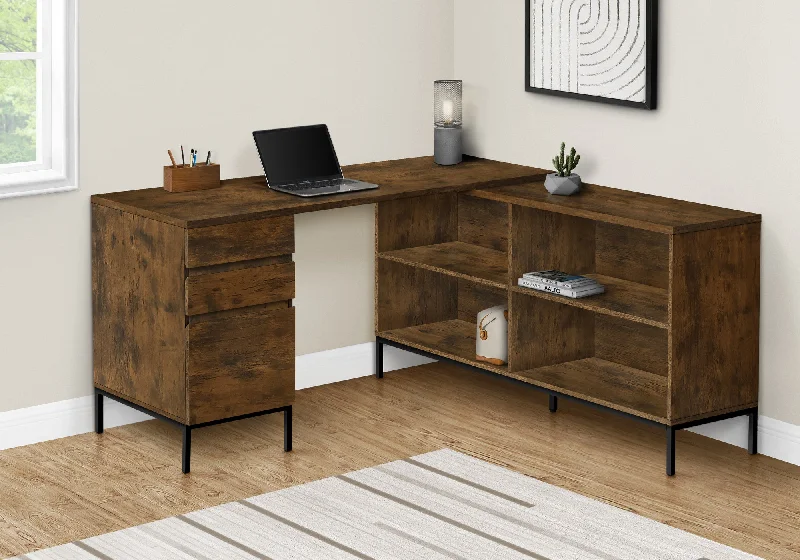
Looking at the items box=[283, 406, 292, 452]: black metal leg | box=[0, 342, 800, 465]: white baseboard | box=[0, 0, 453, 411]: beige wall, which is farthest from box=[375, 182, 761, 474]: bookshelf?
box=[283, 406, 292, 452]: black metal leg

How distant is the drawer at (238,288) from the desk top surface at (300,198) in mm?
167

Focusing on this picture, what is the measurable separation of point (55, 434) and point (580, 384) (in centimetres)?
180

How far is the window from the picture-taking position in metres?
4.64

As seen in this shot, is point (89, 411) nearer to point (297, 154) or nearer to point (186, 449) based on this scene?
point (186, 449)

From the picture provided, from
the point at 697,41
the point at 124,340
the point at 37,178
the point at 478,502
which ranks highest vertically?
the point at 697,41

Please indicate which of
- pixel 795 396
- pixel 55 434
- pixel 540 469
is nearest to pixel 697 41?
pixel 795 396

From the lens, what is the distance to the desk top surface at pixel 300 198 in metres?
4.50

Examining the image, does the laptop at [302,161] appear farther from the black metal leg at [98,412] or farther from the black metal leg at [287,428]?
the black metal leg at [98,412]

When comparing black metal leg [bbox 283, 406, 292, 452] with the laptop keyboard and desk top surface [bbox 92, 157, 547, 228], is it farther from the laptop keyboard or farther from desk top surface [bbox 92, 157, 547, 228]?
the laptop keyboard

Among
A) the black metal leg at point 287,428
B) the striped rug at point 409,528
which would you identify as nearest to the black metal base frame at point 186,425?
the black metal leg at point 287,428

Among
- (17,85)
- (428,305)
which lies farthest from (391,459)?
(17,85)

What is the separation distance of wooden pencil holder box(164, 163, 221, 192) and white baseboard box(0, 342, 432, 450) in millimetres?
796

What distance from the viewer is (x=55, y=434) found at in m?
4.86

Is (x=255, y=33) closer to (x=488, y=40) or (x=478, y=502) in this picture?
(x=488, y=40)
